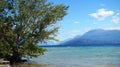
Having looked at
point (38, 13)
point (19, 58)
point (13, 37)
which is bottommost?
point (19, 58)

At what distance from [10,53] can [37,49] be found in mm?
Answer: 3490

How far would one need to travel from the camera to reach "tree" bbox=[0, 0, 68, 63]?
4125 centimetres

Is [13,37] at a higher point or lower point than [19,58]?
higher

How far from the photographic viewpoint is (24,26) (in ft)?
137

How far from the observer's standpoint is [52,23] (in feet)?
140

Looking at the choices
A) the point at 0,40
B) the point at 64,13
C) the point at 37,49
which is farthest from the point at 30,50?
the point at 64,13

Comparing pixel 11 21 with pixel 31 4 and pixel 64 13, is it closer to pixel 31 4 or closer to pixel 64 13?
pixel 31 4

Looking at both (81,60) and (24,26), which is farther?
(81,60)

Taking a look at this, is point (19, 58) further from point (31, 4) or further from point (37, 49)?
point (31, 4)

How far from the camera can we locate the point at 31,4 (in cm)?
4169

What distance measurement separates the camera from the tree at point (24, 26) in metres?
41.2

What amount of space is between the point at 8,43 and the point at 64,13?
27.0 ft

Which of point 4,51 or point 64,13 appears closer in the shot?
point 4,51

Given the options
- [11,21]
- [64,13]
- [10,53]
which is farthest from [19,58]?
[64,13]
